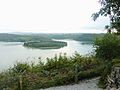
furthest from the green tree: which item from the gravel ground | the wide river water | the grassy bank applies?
the wide river water

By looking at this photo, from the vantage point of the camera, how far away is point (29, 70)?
756 inches

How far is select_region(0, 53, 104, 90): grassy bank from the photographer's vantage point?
16.3 metres

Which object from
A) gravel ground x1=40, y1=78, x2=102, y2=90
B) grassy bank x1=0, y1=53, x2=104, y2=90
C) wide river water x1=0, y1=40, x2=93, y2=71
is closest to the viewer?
gravel ground x1=40, y1=78, x2=102, y2=90

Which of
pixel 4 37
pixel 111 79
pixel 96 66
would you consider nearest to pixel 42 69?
pixel 96 66

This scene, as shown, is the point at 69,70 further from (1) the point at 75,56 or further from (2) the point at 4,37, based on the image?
(2) the point at 4,37

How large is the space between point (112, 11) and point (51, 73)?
20.4 ft

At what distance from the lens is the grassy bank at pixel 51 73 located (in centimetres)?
1631

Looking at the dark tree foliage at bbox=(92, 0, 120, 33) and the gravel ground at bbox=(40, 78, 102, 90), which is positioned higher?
the dark tree foliage at bbox=(92, 0, 120, 33)

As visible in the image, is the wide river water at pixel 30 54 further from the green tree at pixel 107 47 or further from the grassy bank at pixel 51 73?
the green tree at pixel 107 47

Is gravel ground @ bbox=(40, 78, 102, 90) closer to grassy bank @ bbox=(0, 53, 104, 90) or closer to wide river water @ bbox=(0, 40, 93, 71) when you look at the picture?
grassy bank @ bbox=(0, 53, 104, 90)

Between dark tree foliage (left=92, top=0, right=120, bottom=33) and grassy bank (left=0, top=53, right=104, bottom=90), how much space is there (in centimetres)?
272

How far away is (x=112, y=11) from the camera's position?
834 inches

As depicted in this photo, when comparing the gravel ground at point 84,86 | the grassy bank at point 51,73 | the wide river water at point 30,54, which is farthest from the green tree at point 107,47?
the wide river water at point 30,54

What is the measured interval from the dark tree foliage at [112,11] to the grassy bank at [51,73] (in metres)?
2.72
